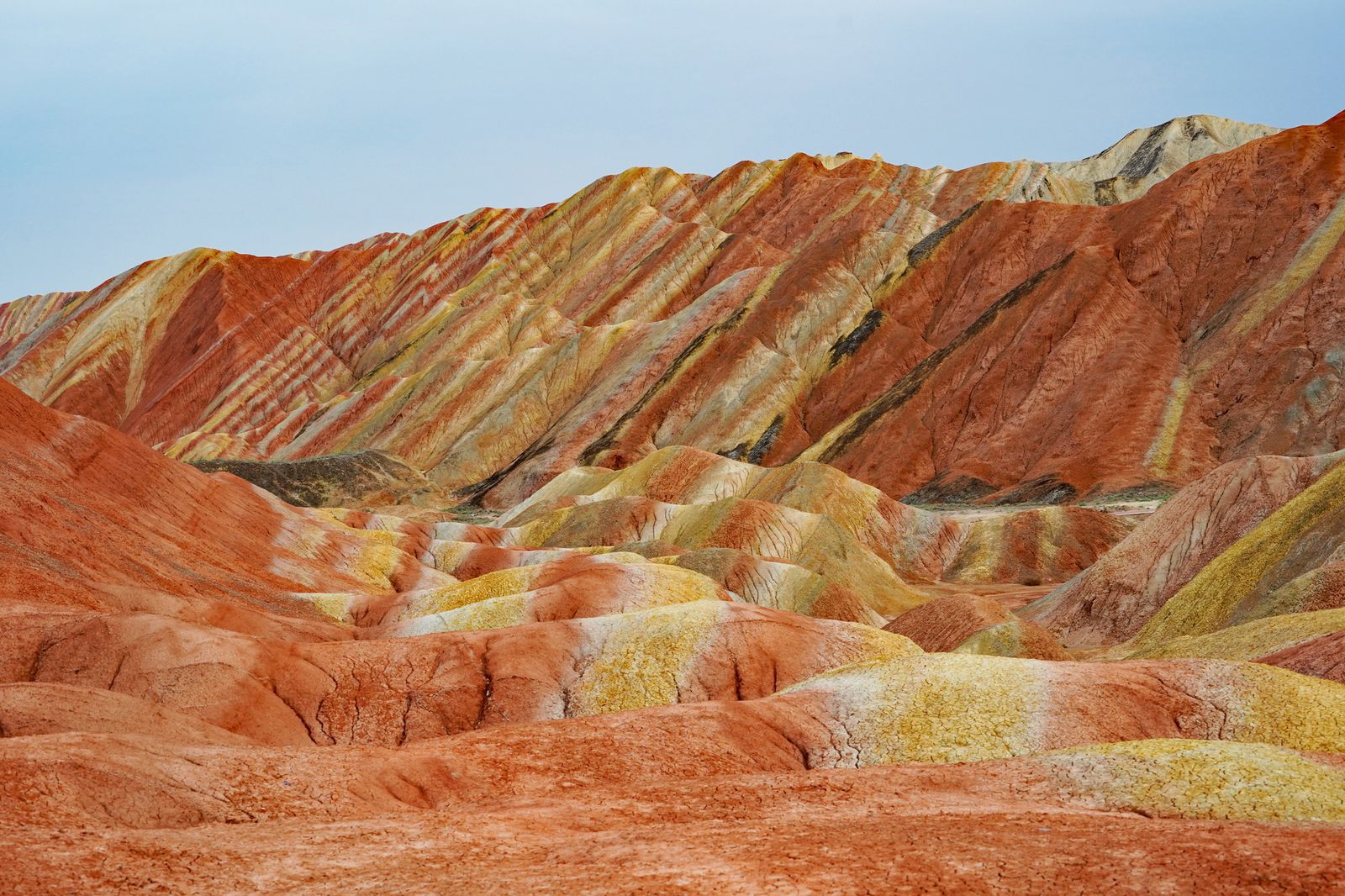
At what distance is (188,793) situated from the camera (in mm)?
15961

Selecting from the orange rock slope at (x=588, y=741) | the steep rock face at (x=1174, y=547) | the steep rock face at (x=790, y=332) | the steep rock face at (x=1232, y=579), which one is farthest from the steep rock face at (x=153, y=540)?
the steep rock face at (x=790, y=332)

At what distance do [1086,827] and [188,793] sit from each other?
1111 cm

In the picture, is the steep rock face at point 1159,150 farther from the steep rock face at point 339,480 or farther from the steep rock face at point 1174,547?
the steep rock face at point 1174,547

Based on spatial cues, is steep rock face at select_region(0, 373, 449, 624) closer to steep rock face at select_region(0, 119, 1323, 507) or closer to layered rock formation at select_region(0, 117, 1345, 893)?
layered rock formation at select_region(0, 117, 1345, 893)

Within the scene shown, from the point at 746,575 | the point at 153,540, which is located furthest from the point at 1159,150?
the point at 153,540

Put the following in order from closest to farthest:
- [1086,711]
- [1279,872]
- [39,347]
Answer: [1279,872] < [1086,711] < [39,347]

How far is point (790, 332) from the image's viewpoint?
100 m

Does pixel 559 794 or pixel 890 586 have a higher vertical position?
pixel 890 586

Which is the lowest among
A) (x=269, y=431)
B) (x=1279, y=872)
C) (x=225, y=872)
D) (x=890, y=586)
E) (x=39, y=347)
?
(x=225, y=872)

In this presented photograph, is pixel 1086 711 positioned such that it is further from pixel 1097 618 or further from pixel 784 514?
pixel 784 514

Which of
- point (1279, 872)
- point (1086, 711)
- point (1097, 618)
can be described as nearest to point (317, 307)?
point (1097, 618)

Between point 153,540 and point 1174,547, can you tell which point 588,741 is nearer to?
point 153,540

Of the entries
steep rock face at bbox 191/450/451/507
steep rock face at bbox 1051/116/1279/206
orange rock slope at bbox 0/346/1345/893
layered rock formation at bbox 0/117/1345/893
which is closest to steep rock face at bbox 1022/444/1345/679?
layered rock formation at bbox 0/117/1345/893

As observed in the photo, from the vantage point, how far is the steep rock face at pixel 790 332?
3000 inches
